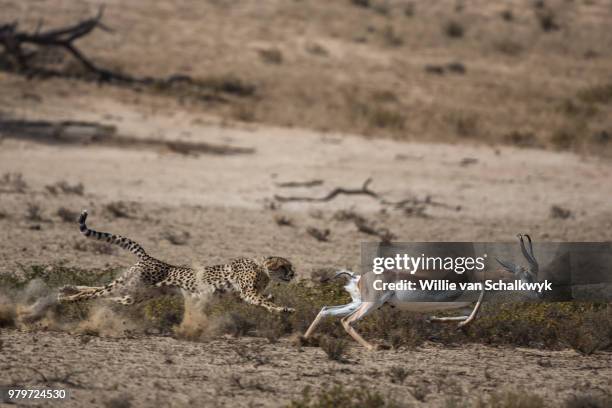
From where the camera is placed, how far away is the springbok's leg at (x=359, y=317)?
8148 mm

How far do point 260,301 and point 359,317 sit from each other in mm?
1447

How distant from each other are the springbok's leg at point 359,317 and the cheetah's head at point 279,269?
1.28 meters

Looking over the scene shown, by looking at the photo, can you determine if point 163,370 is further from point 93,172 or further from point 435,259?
point 93,172

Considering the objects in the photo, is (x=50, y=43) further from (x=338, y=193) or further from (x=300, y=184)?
(x=338, y=193)

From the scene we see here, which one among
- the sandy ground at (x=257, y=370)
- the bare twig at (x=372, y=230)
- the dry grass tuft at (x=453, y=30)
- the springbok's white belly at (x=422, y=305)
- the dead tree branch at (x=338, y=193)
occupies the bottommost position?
the sandy ground at (x=257, y=370)

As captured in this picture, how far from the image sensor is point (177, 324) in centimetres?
906

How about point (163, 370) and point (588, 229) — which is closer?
point (163, 370)

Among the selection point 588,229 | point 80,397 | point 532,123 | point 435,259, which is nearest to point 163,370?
point 80,397

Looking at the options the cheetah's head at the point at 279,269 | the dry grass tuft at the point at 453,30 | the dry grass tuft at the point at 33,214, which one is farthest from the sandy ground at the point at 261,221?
the dry grass tuft at the point at 453,30

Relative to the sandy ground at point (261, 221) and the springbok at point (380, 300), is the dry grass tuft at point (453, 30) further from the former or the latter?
the springbok at point (380, 300)

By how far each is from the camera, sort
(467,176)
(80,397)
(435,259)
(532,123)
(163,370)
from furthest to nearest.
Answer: (532,123), (467,176), (435,259), (163,370), (80,397)

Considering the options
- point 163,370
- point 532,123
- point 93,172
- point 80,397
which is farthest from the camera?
point 532,123

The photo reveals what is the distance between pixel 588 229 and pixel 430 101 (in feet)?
29.3

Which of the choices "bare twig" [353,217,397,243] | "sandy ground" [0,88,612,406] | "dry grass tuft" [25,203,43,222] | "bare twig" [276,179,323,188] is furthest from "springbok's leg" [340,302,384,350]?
"bare twig" [276,179,323,188]
